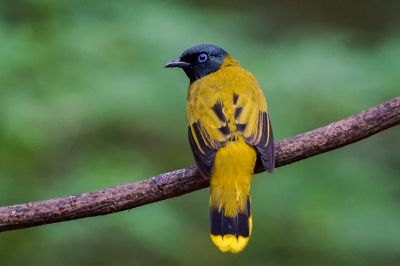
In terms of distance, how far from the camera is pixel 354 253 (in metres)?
6.83

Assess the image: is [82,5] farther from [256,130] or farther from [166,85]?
[256,130]

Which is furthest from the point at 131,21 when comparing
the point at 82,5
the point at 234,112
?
the point at 234,112

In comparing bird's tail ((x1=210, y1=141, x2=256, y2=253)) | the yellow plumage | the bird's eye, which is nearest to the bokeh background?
the bird's eye

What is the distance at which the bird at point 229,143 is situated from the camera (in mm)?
5461

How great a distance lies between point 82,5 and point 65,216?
340 centimetres

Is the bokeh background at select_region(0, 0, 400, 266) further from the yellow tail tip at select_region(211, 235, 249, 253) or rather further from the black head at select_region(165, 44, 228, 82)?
the yellow tail tip at select_region(211, 235, 249, 253)

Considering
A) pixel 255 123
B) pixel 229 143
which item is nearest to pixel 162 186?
pixel 229 143

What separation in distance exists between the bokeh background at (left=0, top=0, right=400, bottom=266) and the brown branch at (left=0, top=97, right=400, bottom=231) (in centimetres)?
135

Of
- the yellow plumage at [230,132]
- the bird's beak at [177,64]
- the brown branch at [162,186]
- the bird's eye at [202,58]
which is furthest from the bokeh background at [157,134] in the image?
the brown branch at [162,186]

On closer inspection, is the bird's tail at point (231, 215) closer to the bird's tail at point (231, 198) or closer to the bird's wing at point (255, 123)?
the bird's tail at point (231, 198)

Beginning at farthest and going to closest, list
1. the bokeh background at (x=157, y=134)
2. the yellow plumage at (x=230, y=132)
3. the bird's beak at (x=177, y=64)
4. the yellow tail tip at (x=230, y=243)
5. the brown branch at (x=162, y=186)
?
the bird's beak at (x=177, y=64)
the bokeh background at (x=157, y=134)
the yellow plumage at (x=230, y=132)
the yellow tail tip at (x=230, y=243)
the brown branch at (x=162, y=186)

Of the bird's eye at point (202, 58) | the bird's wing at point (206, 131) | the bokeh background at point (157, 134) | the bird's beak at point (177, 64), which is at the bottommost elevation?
the bokeh background at point (157, 134)

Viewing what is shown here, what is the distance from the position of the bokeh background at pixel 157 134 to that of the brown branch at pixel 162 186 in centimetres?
135

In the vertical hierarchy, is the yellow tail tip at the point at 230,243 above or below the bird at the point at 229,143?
below
